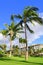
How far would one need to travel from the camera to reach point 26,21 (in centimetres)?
4400

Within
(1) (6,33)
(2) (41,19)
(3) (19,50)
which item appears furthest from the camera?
(3) (19,50)

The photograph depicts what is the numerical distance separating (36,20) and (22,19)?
10.3 feet

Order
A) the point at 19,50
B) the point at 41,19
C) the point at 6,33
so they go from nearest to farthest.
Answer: the point at 41,19 → the point at 6,33 → the point at 19,50

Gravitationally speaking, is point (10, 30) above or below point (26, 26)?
above

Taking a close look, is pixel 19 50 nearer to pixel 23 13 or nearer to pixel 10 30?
pixel 10 30

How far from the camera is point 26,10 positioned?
145ft

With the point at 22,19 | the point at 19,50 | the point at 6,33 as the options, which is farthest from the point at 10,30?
the point at 22,19

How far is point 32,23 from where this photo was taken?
43.3 meters

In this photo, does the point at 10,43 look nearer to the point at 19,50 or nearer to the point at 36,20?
the point at 19,50

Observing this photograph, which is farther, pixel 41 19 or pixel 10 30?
pixel 10 30

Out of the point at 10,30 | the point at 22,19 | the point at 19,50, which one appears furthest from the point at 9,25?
the point at 22,19

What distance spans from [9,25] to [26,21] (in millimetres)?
25595

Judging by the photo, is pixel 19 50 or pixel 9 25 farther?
pixel 19 50

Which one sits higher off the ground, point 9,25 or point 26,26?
point 9,25
